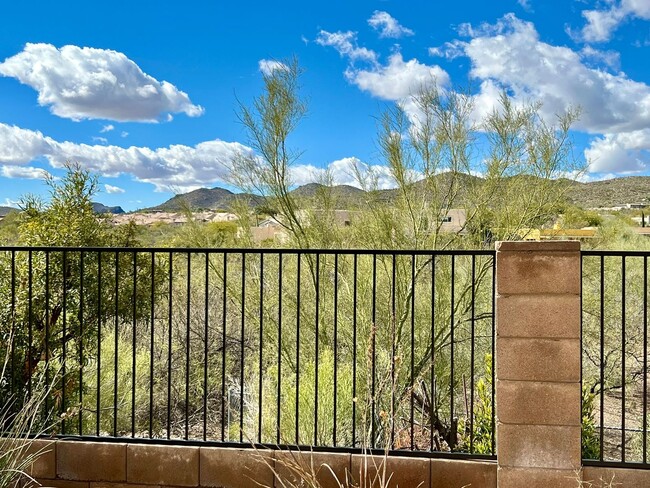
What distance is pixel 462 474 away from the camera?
293 centimetres

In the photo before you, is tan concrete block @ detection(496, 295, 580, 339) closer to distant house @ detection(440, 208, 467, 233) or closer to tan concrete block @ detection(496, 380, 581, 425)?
tan concrete block @ detection(496, 380, 581, 425)

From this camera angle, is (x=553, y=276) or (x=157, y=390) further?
(x=157, y=390)

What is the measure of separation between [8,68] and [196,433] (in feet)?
51.0

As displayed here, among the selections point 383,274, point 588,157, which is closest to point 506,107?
point 588,157

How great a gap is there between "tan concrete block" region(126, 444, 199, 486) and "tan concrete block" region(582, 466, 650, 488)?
204 cm

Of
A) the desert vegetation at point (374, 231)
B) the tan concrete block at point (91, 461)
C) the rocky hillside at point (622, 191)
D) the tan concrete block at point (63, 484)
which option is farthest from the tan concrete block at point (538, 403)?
the rocky hillside at point (622, 191)

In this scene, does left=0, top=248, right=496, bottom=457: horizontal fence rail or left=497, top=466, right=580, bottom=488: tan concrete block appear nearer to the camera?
left=497, top=466, right=580, bottom=488: tan concrete block

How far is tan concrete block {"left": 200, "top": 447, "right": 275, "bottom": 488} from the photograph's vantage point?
304cm

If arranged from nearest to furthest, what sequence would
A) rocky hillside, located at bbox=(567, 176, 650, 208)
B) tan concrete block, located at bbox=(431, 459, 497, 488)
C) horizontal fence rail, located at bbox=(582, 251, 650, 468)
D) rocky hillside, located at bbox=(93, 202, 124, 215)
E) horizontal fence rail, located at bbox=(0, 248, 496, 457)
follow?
tan concrete block, located at bbox=(431, 459, 497, 488)
horizontal fence rail, located at bbox=(0, 248, 496, 457)
rocky hillside, located at bbox=(93, 202, 124, 215)
horizontal fence rail, located at bbox=(582, 251, 650, 468)
rocky hillside, located at bbox=(567, 176, 650, 208)

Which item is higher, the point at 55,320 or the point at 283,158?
the point at 283,158

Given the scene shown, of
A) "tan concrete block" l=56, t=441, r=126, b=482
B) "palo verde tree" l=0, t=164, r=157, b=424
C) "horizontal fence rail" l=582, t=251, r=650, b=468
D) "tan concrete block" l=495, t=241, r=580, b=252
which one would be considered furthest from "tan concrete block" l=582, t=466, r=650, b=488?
"horizontal fence rail" l=582, t=251, r=650, b=468

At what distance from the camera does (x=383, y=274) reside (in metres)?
7.53

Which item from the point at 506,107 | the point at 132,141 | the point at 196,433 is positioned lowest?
the point at 196,433

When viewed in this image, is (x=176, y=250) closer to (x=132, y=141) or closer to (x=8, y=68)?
(x=8, y=68)
